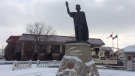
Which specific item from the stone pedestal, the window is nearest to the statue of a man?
the stone pedestal

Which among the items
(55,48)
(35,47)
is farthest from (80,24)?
(55,48)

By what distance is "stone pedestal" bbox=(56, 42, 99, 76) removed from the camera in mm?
10266

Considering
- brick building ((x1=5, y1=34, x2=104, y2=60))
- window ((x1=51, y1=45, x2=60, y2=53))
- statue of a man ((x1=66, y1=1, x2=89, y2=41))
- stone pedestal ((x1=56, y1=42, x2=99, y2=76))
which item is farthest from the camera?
window ((x1=51, y1=45, x2=60, y2=53))

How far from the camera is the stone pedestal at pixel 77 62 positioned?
10.3 metres

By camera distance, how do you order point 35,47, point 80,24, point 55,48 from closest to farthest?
1. point 80,24
2. point 35,47
3. point 55,48

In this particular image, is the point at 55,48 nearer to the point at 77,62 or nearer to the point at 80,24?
the point at 80,24

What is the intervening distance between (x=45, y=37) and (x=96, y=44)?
44.0 feet

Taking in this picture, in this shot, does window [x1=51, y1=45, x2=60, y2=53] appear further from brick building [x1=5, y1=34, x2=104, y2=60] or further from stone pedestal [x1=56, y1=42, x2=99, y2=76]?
stone pedestal [x1=56, y1=42, x2=99, y2=76]

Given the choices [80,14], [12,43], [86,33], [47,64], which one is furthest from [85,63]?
[12,43]

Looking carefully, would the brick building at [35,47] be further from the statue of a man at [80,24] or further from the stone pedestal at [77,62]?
the stone pedestal at [77,62]

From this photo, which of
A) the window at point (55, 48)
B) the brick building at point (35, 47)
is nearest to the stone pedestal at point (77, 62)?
the brick building at point (35, 47)

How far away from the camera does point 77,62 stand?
10383mm

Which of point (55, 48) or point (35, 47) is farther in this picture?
point (55, 48)

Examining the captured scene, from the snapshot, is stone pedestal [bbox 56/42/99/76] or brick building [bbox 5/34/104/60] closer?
stone pedestal [bbox 56/42/99/76]
